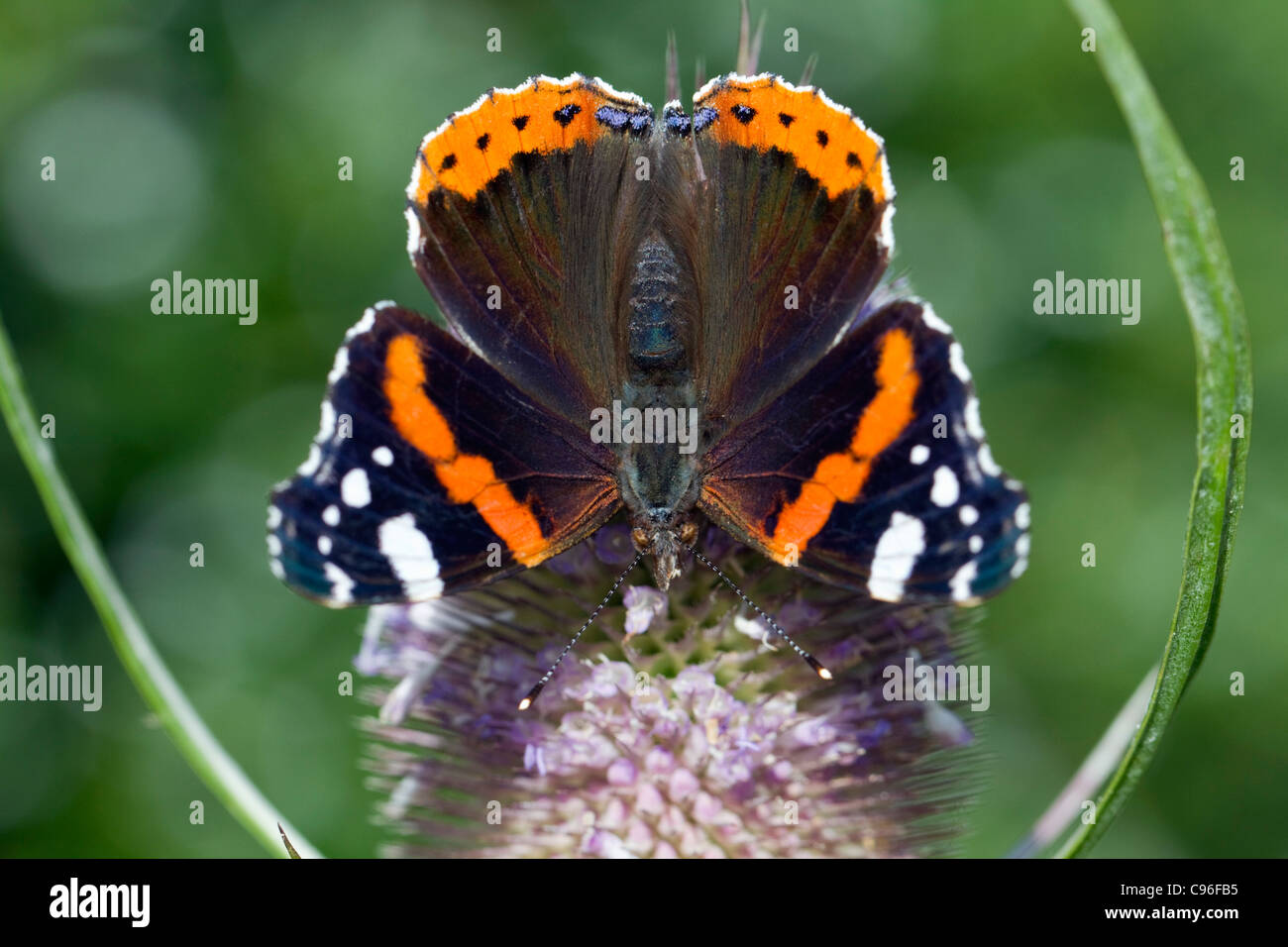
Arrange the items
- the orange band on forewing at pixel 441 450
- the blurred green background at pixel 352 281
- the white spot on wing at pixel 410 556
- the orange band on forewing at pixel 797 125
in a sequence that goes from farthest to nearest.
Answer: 1. the blurred green background at pixel 352 281
2. the orange band on forewing at pixel 797 125
3. the orange band on forewing at pixel 441 450
4. the white spot on wing at pixel 410 556

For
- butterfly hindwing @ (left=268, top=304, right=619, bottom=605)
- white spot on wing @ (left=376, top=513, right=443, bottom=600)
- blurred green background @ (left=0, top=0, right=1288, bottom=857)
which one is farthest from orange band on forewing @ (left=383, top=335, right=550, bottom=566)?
blurred green background @ (left=0, top=0, right=1288, bottom=857)

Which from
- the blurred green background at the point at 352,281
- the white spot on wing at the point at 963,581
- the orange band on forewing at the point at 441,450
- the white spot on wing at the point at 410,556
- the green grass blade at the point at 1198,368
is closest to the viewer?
the green grass blade at the point at 1198,368

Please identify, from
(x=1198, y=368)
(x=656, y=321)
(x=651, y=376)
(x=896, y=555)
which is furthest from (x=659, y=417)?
(x=1198, y=368)

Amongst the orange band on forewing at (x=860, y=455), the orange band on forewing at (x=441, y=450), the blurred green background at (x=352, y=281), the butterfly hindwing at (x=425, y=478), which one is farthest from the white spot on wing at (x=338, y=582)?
the blurred green background at (x=352, y=281)

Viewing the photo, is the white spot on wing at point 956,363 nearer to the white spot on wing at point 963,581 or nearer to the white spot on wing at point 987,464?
the white spot on wing at point 987,464

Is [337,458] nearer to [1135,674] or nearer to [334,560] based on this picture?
[334,560]

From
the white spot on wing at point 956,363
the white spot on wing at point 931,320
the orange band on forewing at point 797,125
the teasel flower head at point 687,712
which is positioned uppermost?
the orange band on forewing at point 797,125

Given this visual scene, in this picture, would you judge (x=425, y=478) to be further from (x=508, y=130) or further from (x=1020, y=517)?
(x=1020, y=517)
